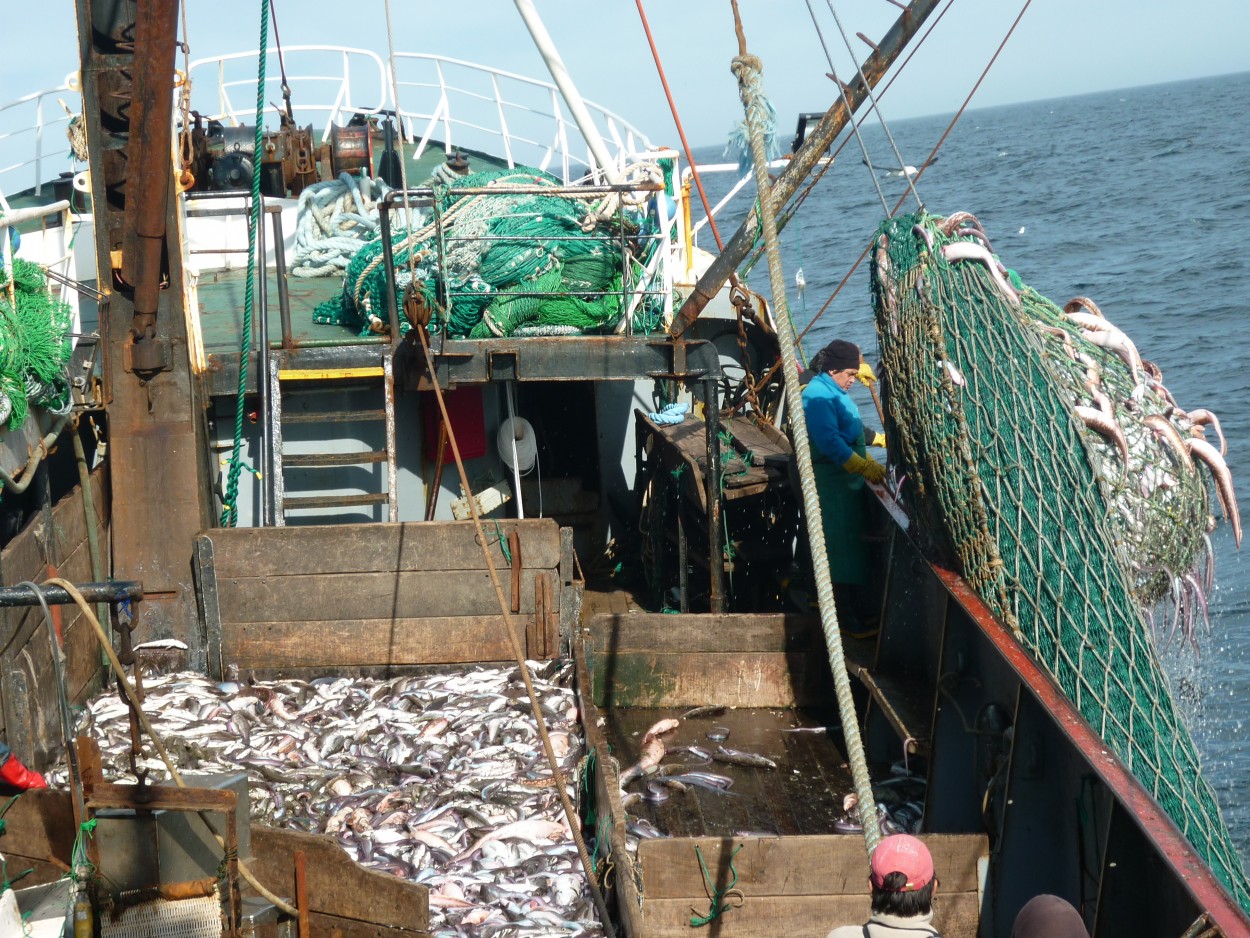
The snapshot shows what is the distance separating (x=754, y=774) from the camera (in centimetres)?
781

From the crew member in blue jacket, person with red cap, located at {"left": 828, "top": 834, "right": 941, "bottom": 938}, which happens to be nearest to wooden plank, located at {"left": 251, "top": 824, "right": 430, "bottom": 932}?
person with red cap, located at {"left": 828, "top": 834, "right": 941, "bottom": 938}

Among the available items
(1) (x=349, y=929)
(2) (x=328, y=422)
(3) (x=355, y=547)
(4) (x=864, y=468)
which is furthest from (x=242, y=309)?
(1) (x=349, y=929)

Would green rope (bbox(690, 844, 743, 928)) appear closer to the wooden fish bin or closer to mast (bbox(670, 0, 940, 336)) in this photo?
the wooden fish bin

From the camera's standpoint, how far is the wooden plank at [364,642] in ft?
29.5

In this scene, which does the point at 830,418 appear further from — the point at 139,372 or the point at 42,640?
the point at 42,640

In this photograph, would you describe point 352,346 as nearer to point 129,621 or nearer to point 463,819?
point 463,819

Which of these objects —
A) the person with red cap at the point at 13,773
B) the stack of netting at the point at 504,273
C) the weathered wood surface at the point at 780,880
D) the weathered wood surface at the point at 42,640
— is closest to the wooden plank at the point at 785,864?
the weathered wood surface at the point at 780,880

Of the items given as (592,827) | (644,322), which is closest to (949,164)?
(644,322)

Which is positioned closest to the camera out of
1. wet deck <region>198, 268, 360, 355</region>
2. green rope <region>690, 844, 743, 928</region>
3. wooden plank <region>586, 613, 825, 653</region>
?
green rope <region>690, 844, 743, 928</region>

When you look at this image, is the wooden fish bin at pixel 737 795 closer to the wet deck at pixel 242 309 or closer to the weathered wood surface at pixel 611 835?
the weathered wood surface at pixel 611 835

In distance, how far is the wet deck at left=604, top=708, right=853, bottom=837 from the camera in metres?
7.28

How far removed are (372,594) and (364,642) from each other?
1.17 ft

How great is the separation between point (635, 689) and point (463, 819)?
71.3 inches

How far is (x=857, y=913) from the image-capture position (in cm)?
554
